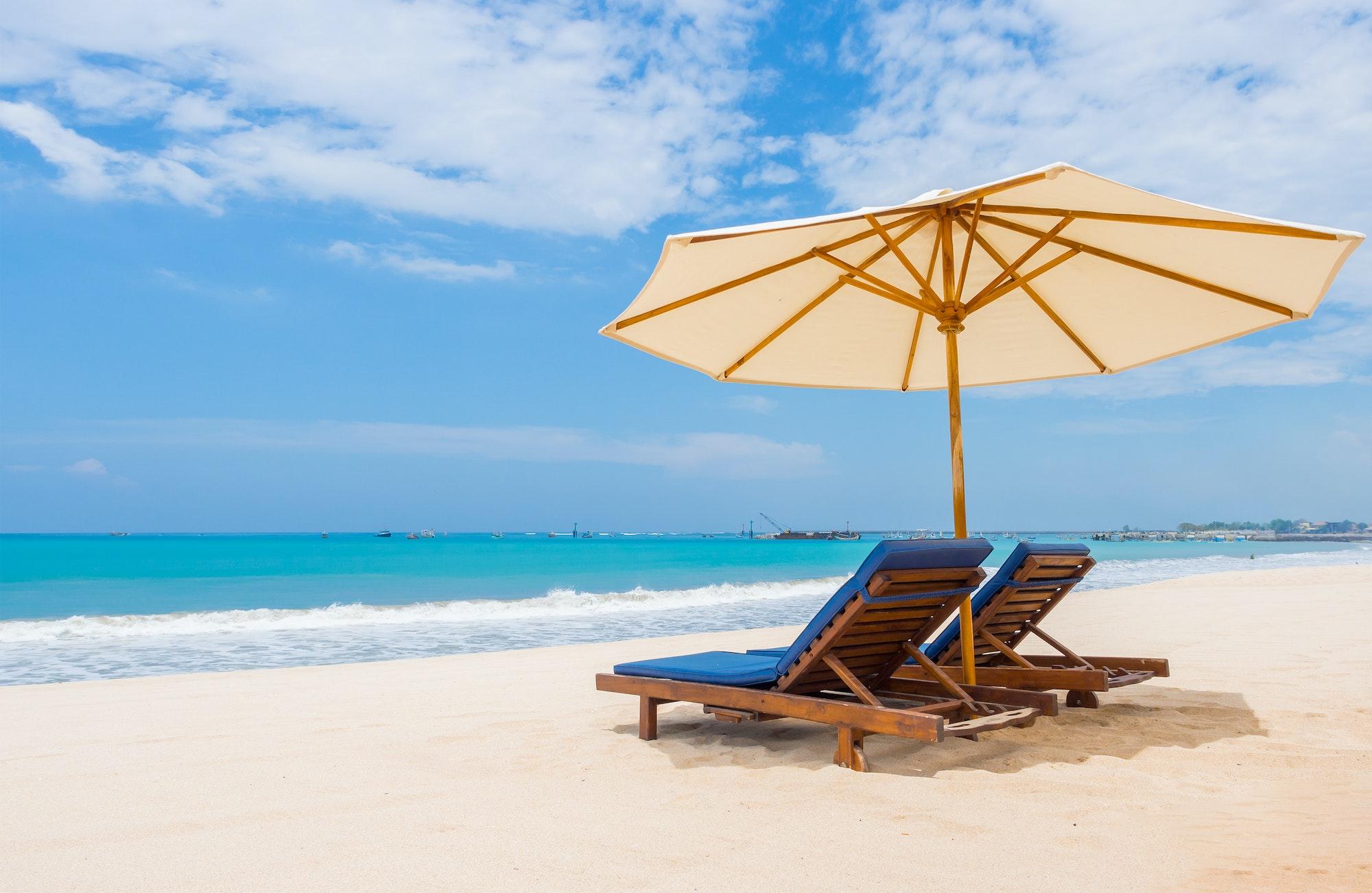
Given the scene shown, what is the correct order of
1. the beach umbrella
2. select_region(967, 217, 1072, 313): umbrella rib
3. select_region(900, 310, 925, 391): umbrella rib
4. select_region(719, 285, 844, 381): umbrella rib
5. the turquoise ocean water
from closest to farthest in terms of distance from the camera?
the beach umbrella → select_region(967, 217, 1072, 313): umbrella rib → select_region(719, 285, 844, 381): umbrella rib → select_region(900, 310, 925, 391): umbrella rib → the turquoise ocean water

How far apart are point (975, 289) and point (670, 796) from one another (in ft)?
12.3

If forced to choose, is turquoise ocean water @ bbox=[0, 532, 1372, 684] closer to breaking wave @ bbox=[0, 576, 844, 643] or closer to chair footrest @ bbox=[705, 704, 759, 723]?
breaking wave @ bbox=[0, 576, 844, 643]

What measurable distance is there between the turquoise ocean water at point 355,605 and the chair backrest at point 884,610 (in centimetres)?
750

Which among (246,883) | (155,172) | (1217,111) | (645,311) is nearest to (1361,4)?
(1217,111)


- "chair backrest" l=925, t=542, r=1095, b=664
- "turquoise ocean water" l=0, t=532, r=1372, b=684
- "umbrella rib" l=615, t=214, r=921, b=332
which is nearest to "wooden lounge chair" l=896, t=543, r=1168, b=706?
"chair backrest" l=925, t=542, r=1095, b=664

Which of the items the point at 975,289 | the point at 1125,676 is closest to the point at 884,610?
the point at 1125,676

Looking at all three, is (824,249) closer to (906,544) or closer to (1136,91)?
(906,544)

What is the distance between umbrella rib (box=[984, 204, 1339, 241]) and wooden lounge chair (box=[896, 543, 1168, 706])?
5.33 feet

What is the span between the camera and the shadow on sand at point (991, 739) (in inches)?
154

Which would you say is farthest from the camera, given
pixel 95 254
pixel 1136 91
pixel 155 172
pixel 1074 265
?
pixel 95 254

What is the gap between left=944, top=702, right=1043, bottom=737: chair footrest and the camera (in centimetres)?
357

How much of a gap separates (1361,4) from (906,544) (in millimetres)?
9084

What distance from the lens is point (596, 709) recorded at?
5.57 m

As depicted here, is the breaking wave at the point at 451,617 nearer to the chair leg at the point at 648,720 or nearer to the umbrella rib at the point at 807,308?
the umbrella rib at the point at 807,308
